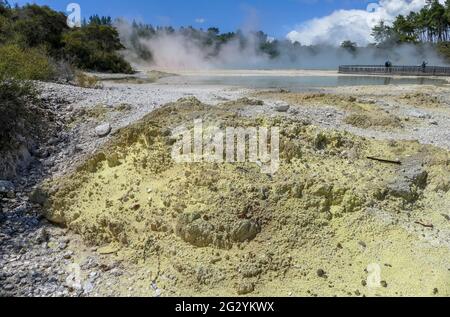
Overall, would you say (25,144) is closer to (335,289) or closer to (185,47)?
(335,289)

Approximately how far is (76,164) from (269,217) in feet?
10.7

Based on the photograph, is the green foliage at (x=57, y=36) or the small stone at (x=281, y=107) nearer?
the small stone at (x=281, y=107)

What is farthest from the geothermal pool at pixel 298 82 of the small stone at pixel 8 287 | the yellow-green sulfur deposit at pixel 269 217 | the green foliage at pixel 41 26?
the small stone at pixel 8 287

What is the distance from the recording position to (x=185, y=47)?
54.1m

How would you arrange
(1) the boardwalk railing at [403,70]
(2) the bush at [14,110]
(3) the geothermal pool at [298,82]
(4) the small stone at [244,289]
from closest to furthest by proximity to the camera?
1. (4) the small stone at [244,289]
2. (2) the bush at [14,110]
3. (3) the geothermal pool at [298,82]
4. (1) the boardwalk railing at [403,70]

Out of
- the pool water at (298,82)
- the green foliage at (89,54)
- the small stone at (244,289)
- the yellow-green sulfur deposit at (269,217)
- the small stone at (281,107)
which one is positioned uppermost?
the green foliage at (89,54)

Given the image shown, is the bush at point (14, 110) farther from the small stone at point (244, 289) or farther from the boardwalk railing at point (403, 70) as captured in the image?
the boardwalk railing at point (403, 70)

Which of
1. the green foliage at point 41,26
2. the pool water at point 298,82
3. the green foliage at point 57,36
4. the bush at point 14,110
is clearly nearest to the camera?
the bush at point 14,110

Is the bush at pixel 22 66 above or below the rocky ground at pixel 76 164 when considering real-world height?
above

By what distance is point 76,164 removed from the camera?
6.55 metres

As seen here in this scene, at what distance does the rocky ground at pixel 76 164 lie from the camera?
4656mm

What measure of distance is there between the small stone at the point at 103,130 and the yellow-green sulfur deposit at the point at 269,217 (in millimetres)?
628

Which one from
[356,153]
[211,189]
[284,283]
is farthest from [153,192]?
[356,153]

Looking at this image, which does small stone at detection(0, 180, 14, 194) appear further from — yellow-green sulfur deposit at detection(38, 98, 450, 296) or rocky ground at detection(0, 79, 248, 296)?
yellow-green sulfur deposit at detection(38, 98, 450, 296)
